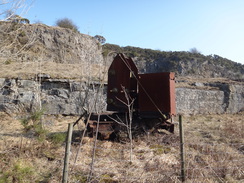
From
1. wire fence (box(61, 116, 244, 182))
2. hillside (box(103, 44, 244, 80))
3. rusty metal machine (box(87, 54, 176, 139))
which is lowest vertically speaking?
wire fence (box(61, 116, 244, 182))

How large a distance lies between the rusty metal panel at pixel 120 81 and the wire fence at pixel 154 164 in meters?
1.79

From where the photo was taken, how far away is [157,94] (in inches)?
279

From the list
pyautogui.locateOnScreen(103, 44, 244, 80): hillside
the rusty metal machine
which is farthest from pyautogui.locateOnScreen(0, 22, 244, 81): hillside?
the rusty metal machine

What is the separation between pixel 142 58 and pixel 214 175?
34771 millimetres

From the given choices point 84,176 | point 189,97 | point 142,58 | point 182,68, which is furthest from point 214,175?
point 142,58

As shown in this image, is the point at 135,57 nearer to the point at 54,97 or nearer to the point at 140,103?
the point at 54,97

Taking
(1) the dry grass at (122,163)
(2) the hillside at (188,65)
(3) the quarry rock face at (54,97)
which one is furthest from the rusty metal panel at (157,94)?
(2) the hillside at (188,65)

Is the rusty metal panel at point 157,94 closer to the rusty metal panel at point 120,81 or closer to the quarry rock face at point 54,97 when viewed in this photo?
the rusty metal panel at point 120,81

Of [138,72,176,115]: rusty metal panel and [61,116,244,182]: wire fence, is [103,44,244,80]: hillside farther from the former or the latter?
[61,116,244,182]: wire fence

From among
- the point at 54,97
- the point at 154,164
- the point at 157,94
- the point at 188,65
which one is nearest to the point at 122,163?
the point at 154,164

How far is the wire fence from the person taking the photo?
3908mm

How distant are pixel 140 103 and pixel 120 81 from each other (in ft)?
3.79

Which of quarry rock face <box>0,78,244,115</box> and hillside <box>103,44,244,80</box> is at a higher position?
hillside <box>103,44,244,80</box>

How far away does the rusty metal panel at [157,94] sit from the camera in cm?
688
